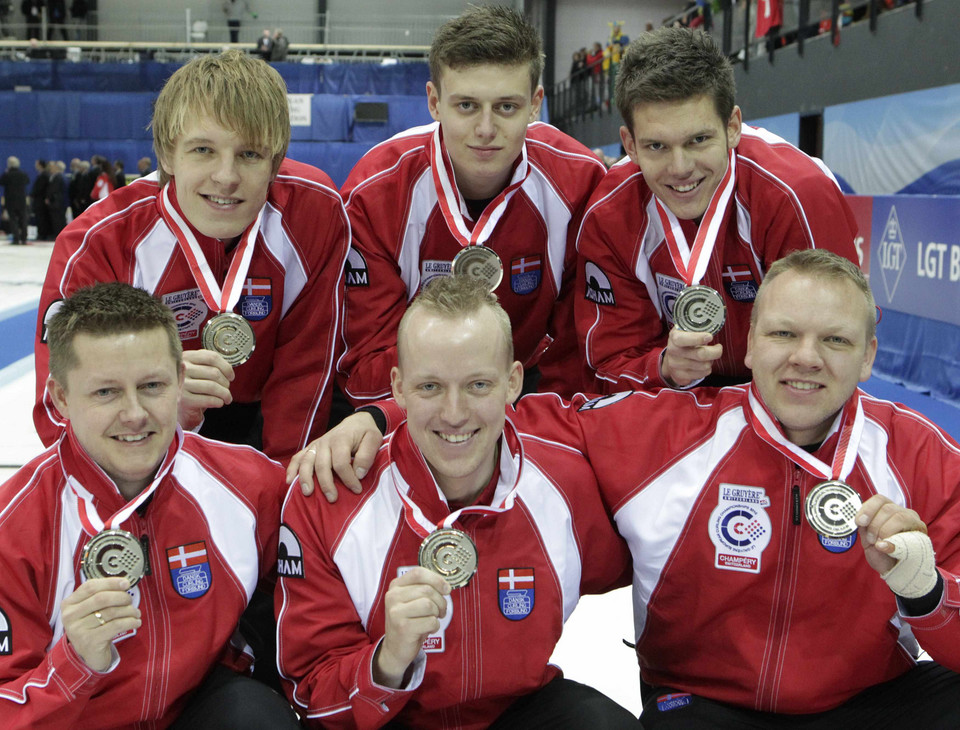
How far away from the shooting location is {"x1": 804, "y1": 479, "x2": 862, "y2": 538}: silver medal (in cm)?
224

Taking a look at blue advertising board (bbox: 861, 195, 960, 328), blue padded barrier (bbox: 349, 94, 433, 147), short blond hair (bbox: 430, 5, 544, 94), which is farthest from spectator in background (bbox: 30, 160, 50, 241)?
short blond hair (bbox: 430, 5, 544, 94)

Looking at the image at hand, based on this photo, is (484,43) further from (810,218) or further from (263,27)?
(263,27)

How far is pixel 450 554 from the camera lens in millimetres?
2182

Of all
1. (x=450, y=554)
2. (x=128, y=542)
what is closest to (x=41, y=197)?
(x=128, y=542)

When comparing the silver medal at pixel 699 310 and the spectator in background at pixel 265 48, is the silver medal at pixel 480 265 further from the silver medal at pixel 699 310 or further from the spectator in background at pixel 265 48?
the spectator in background at pixel 265 48

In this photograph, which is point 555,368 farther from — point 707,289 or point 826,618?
point 826,618

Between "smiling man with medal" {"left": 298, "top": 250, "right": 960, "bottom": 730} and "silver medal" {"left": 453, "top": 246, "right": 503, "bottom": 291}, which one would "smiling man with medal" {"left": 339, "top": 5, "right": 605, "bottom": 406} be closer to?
"silver medal" {"left": 453, "top": 246, "right": 503, "bottom": 291}

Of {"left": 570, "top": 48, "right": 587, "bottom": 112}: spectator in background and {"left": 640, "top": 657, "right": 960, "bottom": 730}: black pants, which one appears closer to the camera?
{"left": 640, "top": 657, "right": 960, "bottom": 730}: black pants

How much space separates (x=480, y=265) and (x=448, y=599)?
134cm

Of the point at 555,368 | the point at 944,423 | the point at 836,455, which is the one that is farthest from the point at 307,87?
the point at 836,455

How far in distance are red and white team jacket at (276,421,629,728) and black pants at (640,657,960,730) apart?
36cm

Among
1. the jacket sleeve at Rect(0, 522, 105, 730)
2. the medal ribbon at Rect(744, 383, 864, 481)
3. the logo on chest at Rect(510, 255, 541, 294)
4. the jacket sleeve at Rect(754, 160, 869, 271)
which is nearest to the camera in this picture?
the jacket sleeve at Rect(0, 522, 105, 730)

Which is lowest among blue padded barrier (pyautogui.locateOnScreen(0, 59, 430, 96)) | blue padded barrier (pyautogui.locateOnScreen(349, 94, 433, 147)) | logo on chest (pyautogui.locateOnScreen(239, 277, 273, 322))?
logo on chest (pyautogui.locateOnScreen(239, 277, 273, 322))

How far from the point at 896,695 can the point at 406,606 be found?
1.25m
